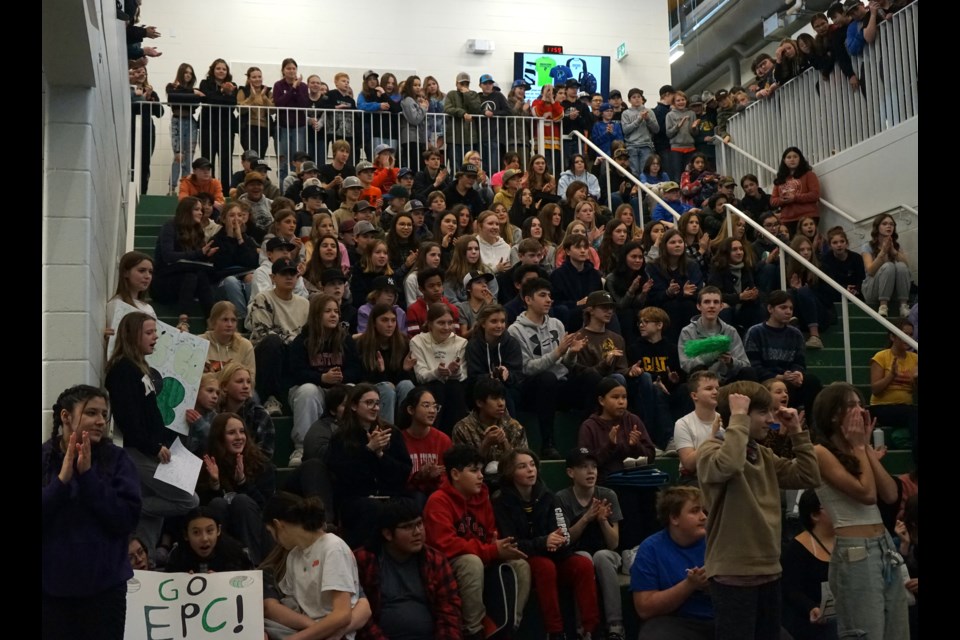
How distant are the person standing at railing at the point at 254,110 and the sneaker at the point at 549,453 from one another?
283 inches

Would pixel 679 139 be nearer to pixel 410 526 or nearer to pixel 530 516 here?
pixel 530 516

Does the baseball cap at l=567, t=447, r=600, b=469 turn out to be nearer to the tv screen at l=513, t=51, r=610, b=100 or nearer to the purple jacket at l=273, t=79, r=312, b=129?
the purple jacket at l=273, t=79, r=312, b=129

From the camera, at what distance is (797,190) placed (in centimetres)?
1312

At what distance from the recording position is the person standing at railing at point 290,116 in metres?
14.2

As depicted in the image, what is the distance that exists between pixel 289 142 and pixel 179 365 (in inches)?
322

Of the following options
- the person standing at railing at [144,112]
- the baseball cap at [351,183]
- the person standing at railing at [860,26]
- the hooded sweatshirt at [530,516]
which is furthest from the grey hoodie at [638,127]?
the hooded sweatshirt at [530,516]

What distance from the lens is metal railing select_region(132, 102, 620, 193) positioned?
13.9 metres

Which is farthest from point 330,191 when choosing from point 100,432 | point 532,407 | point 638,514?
point 100,432

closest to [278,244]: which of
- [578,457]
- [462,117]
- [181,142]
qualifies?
[578,457]

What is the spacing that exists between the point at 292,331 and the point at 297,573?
2.92 meters

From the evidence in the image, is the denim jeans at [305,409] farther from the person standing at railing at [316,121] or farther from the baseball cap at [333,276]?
the person standing at railing at [316,121]

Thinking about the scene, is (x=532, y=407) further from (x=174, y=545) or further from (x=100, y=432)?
→ (x=100, y=432)

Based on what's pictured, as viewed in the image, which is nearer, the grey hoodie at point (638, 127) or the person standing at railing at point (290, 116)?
the person standing at railing at point (290, 116)

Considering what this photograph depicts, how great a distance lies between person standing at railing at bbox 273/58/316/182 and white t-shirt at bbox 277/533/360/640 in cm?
903
